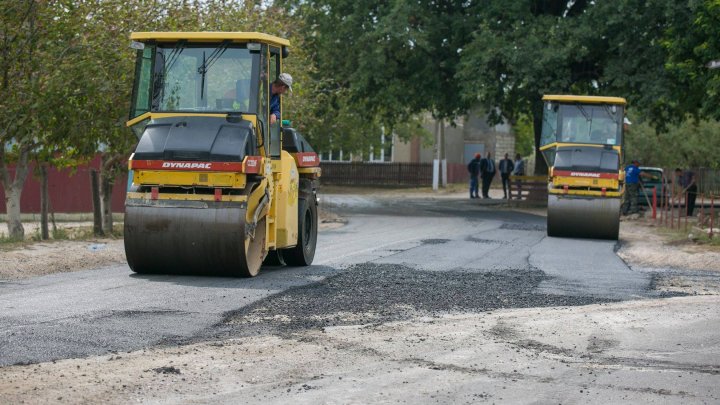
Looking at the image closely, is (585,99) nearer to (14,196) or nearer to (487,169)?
(14,196)

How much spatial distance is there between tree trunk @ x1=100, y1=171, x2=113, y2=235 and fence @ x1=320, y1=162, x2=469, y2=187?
35.8 metres

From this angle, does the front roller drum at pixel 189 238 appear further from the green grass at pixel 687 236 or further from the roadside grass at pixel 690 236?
the green grass at pixel 687 236

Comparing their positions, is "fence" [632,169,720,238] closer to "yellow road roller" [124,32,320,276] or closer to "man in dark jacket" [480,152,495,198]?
"man in dark jacket" [480,152,495,198]

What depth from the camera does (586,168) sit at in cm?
2295

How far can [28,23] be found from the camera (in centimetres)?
1820

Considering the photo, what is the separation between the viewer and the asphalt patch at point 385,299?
10117 mm

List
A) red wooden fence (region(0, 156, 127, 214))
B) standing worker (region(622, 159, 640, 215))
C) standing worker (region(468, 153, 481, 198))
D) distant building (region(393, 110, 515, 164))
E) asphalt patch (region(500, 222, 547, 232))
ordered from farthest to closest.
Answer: distant building (region(393, 110, 515, 164))
standing worker (region(468, 153, 481, 198))
red wooden fence (region(0, 156, 127, 214))
standing worker (region(622, 159, 640, 215))
asphalt patch (region(500, 222, 547, 232))

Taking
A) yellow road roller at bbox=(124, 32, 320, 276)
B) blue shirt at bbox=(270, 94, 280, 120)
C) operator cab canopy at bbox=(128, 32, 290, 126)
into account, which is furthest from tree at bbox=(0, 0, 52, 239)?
blue shirt at bbox=(270, 94, 280, 120)

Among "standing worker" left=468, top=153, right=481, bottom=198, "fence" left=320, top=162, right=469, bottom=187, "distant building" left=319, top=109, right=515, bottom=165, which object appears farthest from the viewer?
"distant building" left=319, top=109, right=515, bottom=165

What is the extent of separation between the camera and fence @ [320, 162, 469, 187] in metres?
58.2

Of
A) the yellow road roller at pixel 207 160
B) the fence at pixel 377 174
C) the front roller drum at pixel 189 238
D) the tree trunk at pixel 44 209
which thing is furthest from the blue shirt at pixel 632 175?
the fence at pixel 377 174

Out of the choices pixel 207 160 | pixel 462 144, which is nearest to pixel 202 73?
pixel 207 160

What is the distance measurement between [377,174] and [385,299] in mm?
46970

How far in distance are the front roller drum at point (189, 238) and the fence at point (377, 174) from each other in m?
45.4
